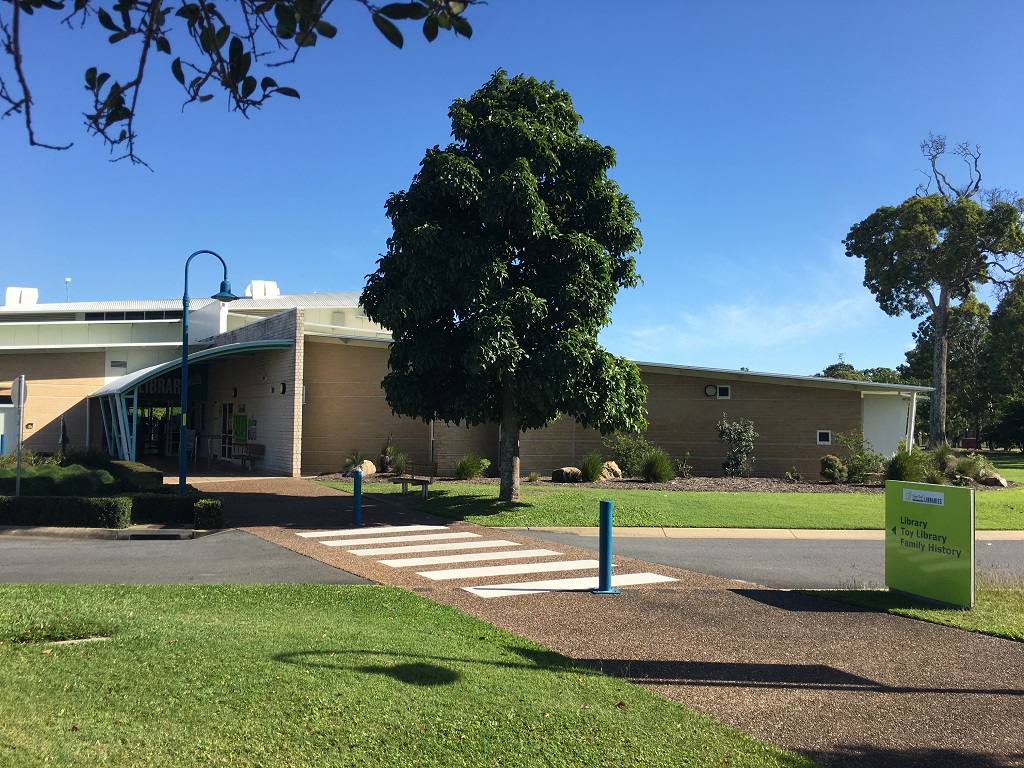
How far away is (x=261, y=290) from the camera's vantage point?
54156mm

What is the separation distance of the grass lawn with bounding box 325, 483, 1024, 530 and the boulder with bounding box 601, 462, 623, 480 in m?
3.56

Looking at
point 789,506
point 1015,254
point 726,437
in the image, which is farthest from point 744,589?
point 1015,254

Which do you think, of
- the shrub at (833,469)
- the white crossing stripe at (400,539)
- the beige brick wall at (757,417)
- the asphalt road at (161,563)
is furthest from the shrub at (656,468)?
the asphalt road at (161,563)

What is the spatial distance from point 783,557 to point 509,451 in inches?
296

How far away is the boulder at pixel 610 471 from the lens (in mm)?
25625

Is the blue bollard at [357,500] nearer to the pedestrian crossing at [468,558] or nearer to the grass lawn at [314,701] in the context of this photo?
the pedestrian crossing at [468,558]

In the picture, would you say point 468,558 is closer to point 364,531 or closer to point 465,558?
point 465,558

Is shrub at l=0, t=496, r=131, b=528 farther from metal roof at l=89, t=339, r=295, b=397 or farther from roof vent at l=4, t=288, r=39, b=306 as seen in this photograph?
roof vent at l=4, t=288, r=39, b=306

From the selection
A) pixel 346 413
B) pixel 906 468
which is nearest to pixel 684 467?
pixel 906 468

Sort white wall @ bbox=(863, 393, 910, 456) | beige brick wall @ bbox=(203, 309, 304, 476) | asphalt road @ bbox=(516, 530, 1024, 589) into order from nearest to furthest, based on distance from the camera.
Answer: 1. asphalt road @ bbox=(516, 530, 1024, 589)
2. beige brick wall @ bbox=(203, 309, 304, 476)
3. white wall @ bbox=(863, 393, 910, 456)

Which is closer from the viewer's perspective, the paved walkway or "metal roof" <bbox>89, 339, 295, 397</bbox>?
the paved walkway

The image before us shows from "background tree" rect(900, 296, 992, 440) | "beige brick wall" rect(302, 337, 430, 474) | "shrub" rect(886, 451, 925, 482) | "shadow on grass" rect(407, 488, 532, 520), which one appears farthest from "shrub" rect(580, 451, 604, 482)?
"background tree" rect(900, 296, 992, 440)

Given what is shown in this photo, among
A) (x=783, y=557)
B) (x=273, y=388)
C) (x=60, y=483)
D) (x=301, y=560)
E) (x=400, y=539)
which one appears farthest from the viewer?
(x=273, y=388)

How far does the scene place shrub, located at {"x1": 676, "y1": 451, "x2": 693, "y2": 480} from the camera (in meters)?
25.9
